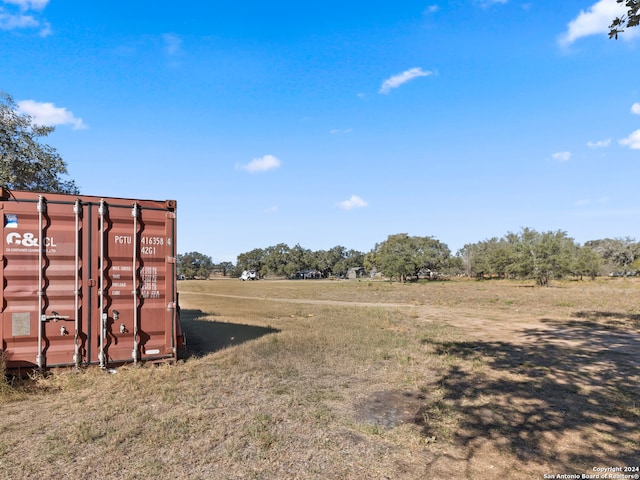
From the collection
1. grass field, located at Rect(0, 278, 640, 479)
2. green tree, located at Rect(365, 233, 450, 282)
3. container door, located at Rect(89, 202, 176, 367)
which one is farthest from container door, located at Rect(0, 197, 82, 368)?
green tree, located at Rect(365, 233, 450, 282)

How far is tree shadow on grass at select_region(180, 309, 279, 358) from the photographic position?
9953 mm

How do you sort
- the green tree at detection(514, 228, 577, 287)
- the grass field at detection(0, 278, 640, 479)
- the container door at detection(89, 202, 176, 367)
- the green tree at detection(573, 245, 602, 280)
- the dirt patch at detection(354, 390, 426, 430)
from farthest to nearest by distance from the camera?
the green tree at detection(573, 245, 602, 280), the green tree at detection(514, 228, 577, 287), the container door at detection(89, 202, 176, 367), the dirt patch at detection(354, 390, 426, 430), the grass field at detection(0, 278, 640, 479)

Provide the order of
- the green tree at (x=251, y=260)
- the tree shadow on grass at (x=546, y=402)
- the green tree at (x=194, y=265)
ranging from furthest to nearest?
the green tree at (x=251, y=260)
the green tree at (x=194, y=265)
the tree shadow on grass at (x=546, y=402)

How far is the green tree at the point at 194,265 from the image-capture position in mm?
117875

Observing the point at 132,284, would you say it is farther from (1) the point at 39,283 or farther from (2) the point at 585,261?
(2) the point at 585,261

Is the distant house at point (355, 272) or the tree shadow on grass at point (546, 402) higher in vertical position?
the tree shadow on grass at point (546, 402)

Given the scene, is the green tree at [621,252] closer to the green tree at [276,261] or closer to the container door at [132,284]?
the green tree at [276,261]

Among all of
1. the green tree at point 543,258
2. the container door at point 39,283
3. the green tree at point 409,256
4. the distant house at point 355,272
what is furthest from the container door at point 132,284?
the distant house at point 355,272

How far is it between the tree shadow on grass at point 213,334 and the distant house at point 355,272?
393 ft

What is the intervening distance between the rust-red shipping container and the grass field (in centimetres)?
49

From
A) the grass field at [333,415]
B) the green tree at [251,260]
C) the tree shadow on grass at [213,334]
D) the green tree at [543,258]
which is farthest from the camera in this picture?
the green tree at [251,260]

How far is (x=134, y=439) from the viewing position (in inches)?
173

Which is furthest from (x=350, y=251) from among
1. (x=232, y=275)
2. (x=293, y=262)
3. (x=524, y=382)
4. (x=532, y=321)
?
(x=524, y=382)

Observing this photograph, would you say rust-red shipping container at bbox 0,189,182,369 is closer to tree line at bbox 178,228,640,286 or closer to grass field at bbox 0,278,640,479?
grass field at bbox 0,278,640,479
